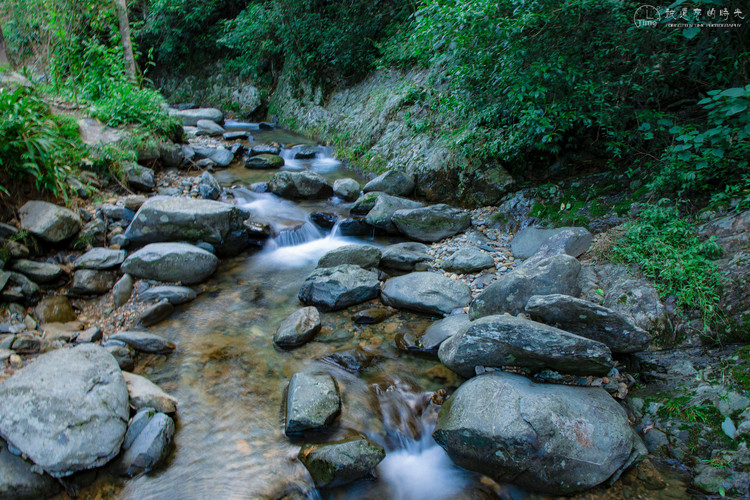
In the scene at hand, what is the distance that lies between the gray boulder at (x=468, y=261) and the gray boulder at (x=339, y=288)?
47.1 inches

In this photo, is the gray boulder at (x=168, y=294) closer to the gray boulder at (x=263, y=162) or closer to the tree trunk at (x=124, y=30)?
the gray boulder at (x=263, y=162)

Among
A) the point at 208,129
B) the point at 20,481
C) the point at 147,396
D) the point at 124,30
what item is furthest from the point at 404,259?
the point at 124,30

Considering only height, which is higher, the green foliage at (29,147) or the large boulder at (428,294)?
the green foliage at (29,147)

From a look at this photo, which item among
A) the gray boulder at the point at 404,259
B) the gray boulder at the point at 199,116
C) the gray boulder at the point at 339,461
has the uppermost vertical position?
the gray boulder at the point at 199,116

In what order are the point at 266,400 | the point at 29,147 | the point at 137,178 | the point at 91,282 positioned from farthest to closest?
1. the point at 137,178
2. the point at 29,147
3. the point at 91,282
4. the point at 266,400

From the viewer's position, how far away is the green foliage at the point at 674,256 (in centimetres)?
379

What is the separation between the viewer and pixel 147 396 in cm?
371

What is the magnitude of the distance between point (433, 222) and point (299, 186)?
3.45 meters

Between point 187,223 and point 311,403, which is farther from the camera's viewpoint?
point 187,223

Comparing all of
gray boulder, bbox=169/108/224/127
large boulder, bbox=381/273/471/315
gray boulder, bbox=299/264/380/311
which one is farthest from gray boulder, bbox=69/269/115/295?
gray boulder, bbox=169/108/224/127

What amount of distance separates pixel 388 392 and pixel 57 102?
29.1ft

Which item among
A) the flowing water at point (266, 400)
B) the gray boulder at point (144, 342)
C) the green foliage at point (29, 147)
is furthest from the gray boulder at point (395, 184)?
the green foliage at point (29, 147)

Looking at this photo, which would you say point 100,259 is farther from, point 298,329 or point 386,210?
point 386,210

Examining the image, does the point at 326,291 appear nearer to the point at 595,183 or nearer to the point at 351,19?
the point at 595,183
